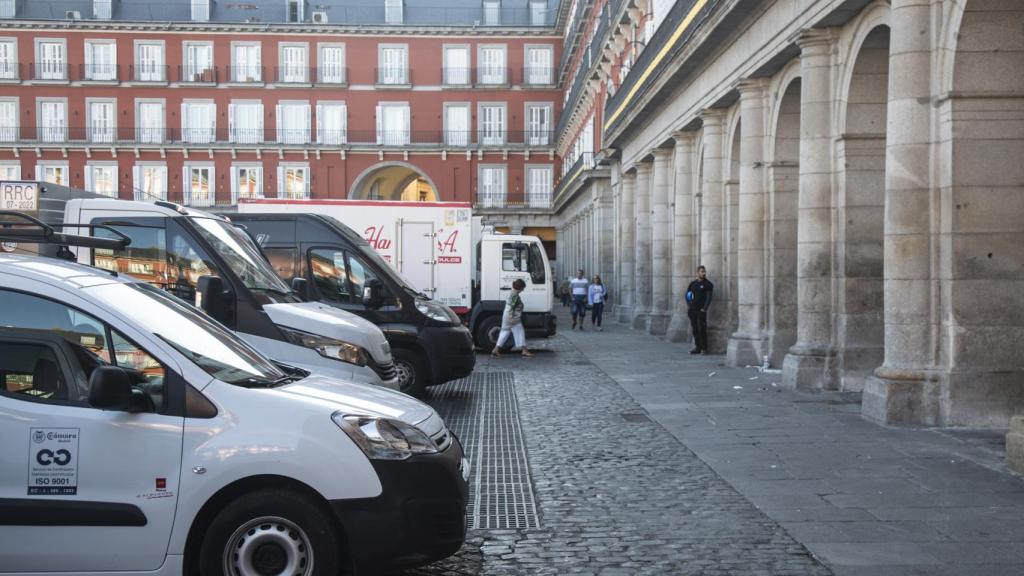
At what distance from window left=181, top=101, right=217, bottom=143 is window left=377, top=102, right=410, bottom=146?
10400mm

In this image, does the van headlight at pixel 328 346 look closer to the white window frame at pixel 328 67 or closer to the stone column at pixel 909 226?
the stone column at pixel 909 226

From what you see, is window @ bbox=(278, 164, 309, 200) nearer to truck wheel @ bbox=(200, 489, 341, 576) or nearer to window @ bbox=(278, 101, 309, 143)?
window @ bbox=(278, 101, 309, 143)

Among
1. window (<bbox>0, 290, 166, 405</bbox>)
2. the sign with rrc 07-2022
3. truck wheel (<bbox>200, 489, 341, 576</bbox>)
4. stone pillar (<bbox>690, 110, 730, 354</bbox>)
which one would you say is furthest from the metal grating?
stone pillar (<bbox>690, 110, 730, 354</bbox>)

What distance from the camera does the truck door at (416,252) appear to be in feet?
66.7

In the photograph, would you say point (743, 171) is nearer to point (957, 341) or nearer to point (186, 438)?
point (957, 341)

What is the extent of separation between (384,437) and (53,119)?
65202 millimetres

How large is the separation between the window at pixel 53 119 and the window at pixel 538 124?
96.3 feet

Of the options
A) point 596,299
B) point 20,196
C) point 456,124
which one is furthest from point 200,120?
point 20,196

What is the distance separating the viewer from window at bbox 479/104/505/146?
66188 millimetres

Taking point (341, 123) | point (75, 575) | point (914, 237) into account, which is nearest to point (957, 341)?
point (914, 237)

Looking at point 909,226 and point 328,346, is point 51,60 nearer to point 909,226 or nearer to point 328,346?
point 328,346

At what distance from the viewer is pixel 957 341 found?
34.9 ft

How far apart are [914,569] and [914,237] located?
617 cm

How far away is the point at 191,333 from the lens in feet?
17.5
